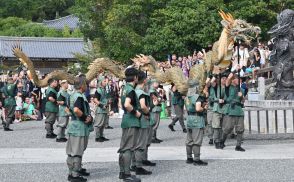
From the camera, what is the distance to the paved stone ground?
9961 millimetres

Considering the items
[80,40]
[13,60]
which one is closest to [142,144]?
[13,60]

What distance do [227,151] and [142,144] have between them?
11.3 ft

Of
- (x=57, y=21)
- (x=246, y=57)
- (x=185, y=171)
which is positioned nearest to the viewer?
(x=185, y=171)

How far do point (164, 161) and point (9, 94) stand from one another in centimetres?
794

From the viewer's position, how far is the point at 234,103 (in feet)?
43.1

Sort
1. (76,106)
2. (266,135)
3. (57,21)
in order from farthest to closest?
(57,21)
(266,135)
(76,106)

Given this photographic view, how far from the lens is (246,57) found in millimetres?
23453

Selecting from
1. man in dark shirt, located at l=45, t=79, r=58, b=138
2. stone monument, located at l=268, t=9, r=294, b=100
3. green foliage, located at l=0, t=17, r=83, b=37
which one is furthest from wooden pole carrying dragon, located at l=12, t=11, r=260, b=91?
green foliage, located at l=0, t=17, r=83, b=37

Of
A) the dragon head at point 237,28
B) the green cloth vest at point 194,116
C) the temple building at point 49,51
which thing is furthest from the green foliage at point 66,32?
the green cloth vest at point 194,116

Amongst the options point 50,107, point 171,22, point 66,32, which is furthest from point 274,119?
point 66,32

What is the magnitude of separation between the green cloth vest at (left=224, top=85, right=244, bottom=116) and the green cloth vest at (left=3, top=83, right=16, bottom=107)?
7634mm

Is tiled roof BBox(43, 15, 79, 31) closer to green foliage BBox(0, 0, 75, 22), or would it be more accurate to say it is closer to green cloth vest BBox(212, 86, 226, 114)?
green foliage BBox(0, 0, 75, 22)

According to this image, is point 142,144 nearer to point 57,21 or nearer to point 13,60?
point 13,60

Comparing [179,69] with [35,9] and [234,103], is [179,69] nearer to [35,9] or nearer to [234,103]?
[234,103]
